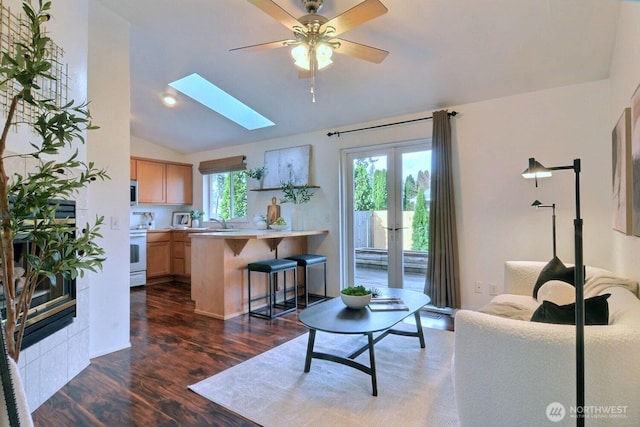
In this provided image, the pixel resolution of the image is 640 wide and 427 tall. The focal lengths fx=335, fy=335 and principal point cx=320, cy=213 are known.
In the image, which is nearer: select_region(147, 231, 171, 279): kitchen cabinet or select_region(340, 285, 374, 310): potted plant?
select_region(340, 285, 374, 310): potted plant

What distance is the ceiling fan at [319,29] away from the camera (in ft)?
6.59

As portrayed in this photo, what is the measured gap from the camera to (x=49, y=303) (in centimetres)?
218

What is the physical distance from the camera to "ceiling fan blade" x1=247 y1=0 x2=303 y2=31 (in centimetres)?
199

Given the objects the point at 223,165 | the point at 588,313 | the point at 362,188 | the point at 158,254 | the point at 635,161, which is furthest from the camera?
the point at 223,165

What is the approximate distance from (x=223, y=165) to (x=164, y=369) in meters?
3.94

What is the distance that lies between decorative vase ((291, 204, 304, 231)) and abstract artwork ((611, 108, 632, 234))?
11.6ft

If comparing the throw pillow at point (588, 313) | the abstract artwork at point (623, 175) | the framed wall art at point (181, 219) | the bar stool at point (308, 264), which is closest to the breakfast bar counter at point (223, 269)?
the bar stool at point (308, 264)

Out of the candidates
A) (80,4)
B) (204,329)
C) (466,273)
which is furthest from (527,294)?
(80,4)

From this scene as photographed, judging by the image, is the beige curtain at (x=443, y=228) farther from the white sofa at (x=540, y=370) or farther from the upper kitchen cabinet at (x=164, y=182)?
the upper kitchen cabinet at (x=164, y=182)

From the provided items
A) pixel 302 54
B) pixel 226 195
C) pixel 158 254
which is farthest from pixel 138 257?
pixel 302 54

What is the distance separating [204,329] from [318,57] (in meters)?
2.76

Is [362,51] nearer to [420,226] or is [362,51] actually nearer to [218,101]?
[420,226]

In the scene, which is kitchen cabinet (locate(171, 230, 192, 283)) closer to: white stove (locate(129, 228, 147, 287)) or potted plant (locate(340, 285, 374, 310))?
white stove (locate(129, 228, 147, 287))

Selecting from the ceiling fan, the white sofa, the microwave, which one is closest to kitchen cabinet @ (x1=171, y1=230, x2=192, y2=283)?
the microwave
